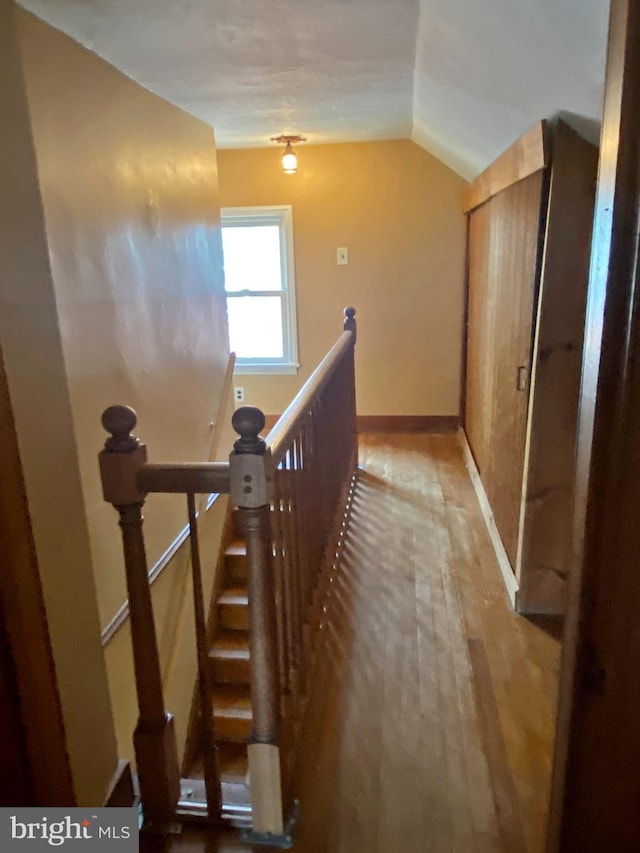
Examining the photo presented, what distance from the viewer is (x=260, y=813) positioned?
1.49 meters

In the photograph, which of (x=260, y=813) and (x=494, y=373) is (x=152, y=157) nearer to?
(x=494, y=373)

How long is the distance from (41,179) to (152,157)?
0.93 metres

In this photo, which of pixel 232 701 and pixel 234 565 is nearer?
pixel 232 701

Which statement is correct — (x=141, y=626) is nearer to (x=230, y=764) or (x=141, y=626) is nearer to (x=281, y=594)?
(x=281, y=594)

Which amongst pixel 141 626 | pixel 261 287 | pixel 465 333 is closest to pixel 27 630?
pixel 141 626

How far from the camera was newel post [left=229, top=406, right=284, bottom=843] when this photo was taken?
129 cm

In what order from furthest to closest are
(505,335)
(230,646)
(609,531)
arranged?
(230,646)
(505,335)
(609,531)

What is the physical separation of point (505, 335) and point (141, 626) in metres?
2.11

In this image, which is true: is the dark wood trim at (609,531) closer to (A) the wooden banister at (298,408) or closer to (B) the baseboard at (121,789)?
(A) the wooden banister at (298,408)

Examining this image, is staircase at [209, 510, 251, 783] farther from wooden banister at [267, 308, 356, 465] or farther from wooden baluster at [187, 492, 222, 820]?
wooden baluster at [187, 492, 222, 820]

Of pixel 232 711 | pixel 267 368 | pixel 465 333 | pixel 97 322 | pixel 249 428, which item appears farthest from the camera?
pixel 267 368

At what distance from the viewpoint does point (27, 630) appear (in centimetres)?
115

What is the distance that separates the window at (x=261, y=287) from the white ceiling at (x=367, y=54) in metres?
1.41

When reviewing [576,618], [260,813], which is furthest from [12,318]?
[260,813]
